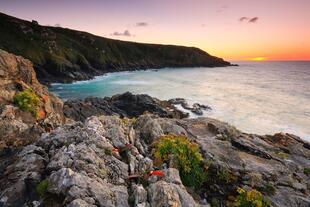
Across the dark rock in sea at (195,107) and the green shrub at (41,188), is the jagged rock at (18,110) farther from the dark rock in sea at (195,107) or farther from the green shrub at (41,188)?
Result: the dark rock in sea at (195,107)

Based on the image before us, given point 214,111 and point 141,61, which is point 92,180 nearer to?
point 214,111

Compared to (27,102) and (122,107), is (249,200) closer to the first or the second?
(27,102)

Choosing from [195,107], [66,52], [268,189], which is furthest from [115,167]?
[66,52]

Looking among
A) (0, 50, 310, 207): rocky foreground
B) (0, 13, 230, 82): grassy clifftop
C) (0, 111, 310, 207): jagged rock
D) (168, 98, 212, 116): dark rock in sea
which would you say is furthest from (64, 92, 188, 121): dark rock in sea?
(0, 13, 230, 82): grassy clifftop

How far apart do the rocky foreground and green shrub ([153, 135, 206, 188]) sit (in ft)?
1.02

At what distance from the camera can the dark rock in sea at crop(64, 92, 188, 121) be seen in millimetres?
44291

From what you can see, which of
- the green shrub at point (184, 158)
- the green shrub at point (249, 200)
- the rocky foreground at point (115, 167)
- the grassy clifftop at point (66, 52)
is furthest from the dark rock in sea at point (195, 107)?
the grassy clifftop at point (66, 52)

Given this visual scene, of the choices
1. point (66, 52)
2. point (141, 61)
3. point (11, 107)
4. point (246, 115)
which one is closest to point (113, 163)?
point (11, 107)

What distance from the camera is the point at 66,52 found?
12750 centimetres

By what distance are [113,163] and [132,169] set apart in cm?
88

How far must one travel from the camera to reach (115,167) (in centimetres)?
1235

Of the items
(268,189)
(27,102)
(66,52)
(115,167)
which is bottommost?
(66,52)

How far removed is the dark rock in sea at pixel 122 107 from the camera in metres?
44.3

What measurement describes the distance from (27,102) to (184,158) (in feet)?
39.8
